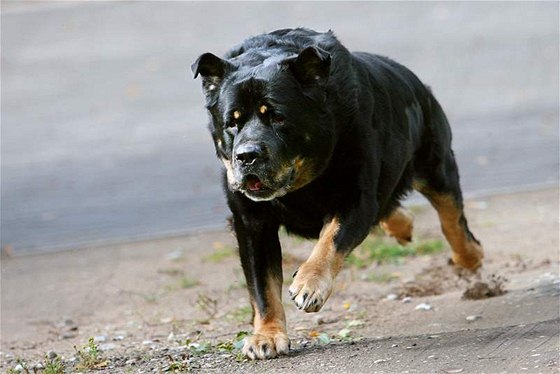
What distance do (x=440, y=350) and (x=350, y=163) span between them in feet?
3.80

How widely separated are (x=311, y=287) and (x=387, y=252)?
4.02m

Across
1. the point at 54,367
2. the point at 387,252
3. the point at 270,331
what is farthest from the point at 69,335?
the point at 387,252

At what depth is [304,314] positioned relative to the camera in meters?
8.09

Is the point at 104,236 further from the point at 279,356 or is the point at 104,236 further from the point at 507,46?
the point at 507,46

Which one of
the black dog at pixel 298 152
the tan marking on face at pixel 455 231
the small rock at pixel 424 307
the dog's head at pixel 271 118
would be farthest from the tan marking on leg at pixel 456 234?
the dog's head at pixel 271 118

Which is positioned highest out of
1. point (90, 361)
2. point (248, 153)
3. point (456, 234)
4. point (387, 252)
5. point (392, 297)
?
point (248, 153)

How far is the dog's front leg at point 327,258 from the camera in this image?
232 inches

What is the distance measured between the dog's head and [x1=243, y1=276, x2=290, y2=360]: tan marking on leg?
2.11 ft

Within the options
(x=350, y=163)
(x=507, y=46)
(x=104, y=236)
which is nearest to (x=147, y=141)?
(x=104, y=236)

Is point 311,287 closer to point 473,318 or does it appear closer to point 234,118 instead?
point 234,118

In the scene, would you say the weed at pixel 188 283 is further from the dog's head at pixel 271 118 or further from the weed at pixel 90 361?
the dog's head at pixel 271 118

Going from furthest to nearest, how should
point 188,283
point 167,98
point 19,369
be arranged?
1. point 167,98
2. point 188,283
3. point 19,369

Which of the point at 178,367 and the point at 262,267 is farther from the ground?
the point at 262,267

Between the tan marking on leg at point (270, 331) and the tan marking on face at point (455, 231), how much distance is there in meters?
1.94
